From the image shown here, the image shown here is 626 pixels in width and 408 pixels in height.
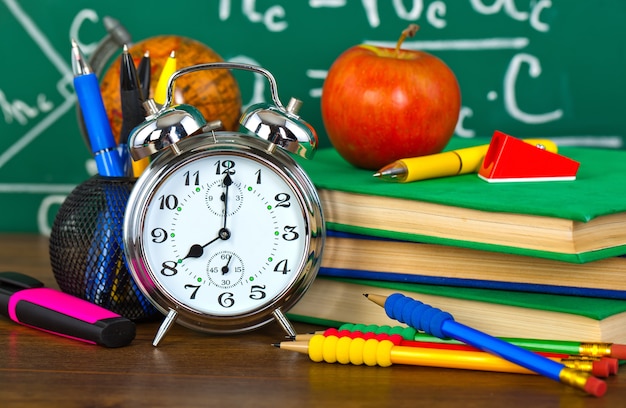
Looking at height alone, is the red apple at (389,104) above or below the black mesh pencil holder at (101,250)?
above

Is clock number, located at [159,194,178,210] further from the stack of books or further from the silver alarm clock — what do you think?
the stack of books

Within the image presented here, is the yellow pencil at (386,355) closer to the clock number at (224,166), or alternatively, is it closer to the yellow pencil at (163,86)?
the clock number at (224,166)

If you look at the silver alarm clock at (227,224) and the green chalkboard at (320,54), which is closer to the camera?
the silver alarm clock at (227,224)

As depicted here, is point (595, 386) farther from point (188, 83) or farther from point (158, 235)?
point (188, 83)

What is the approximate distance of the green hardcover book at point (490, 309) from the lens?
33.3 inches

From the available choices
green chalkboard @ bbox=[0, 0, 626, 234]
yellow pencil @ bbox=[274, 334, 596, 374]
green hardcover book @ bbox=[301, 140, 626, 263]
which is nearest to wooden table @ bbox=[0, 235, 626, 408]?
yellow pencil @ bbox=[274, 334, 596, 374]

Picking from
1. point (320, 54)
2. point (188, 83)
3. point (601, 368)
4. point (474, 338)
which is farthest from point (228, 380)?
point (320, 54)

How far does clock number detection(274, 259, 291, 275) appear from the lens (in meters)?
0.92

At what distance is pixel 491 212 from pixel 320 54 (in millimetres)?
577

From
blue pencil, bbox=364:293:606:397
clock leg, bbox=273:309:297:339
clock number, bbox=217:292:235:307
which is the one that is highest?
blue pencil, bbox=364:293:606:397

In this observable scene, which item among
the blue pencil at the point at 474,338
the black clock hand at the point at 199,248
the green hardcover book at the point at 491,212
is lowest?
the blue pencil at the point at 474,338

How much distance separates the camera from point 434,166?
1.01 metres

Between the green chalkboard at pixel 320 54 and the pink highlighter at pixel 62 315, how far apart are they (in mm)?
419

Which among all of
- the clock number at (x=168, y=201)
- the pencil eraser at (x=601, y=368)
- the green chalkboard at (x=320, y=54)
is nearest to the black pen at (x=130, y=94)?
the clock number at (x=168, y=201)
